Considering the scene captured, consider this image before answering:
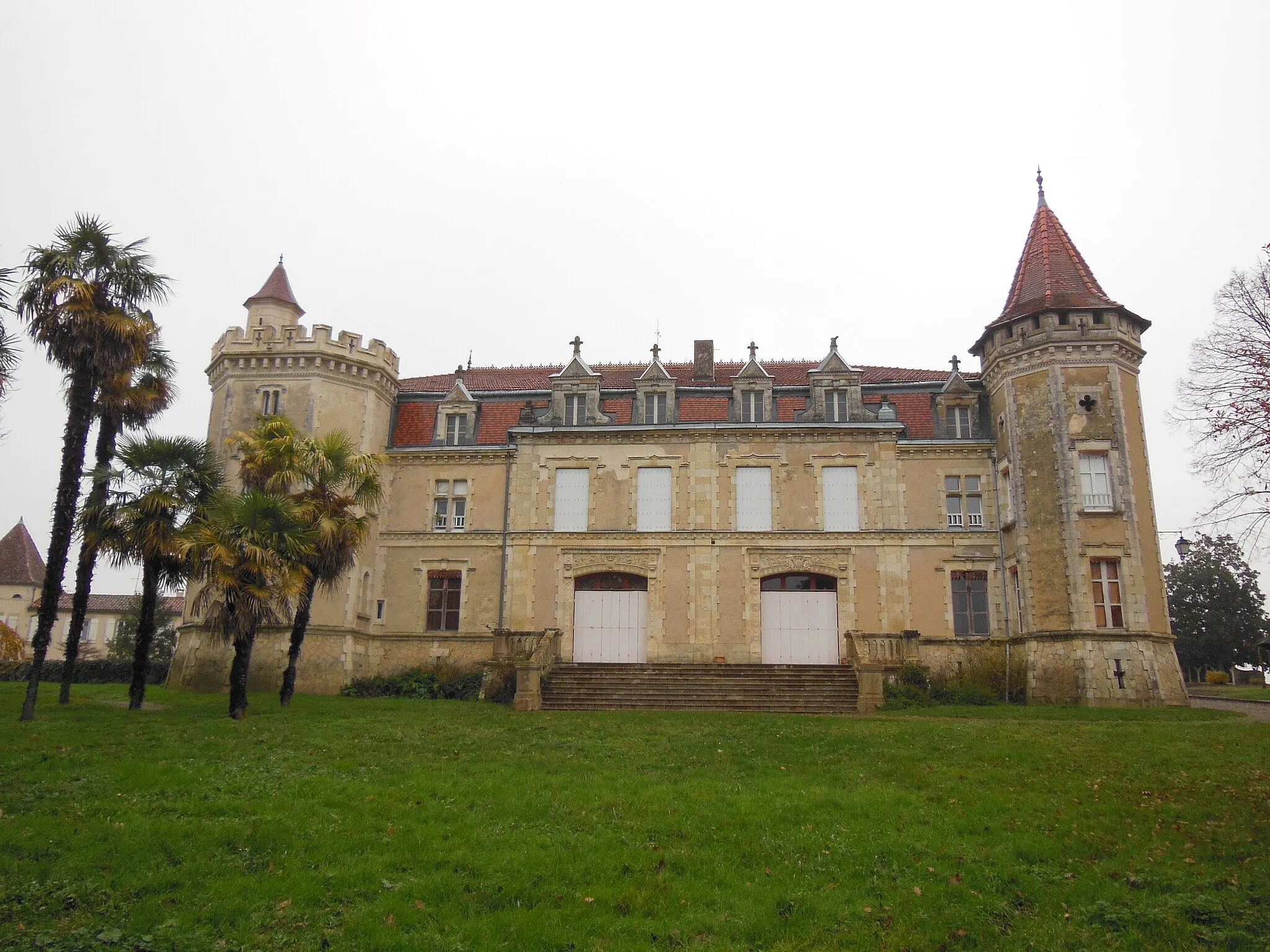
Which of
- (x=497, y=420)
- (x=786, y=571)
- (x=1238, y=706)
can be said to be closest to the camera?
(x=1238, y=706)

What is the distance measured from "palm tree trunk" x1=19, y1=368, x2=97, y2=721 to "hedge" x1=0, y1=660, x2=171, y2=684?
1311cm

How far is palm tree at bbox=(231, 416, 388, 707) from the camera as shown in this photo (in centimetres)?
2131

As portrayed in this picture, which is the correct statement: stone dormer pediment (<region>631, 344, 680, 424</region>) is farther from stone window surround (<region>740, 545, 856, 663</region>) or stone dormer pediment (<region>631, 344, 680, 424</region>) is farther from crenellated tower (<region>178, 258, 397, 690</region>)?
crenellated tower (<region>178, 258, 397, 690</region>)

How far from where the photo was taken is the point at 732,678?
985 inches

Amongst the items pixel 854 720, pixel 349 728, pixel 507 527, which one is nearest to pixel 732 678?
pixel 854 720

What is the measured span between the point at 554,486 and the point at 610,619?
4.57 metres

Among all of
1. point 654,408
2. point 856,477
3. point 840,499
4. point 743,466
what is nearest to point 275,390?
point 654,408

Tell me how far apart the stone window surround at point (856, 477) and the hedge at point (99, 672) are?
2094cm

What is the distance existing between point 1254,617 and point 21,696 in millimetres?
52705

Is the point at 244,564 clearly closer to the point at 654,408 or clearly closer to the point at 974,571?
the point at 654,408

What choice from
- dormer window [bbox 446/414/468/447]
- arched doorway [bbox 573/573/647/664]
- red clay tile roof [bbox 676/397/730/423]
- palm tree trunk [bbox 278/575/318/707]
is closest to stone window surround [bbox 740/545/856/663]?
arched doorway [bbox 573/573/647/664]

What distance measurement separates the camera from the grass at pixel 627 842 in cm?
875

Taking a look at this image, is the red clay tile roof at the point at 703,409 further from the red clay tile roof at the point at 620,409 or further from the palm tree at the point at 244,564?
the palm tree at the point at 244,564

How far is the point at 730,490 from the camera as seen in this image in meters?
29.2
